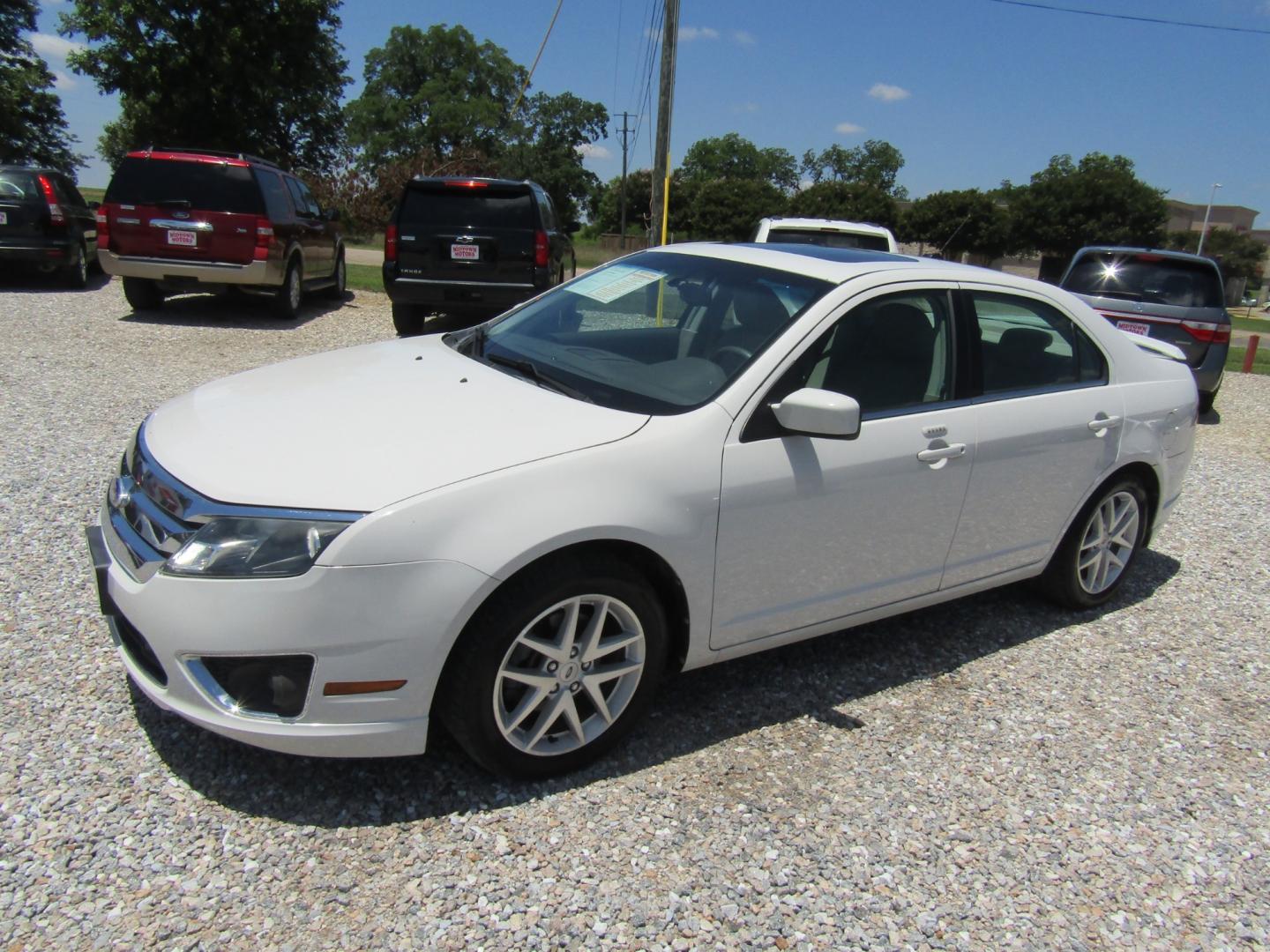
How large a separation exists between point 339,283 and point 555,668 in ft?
42.0

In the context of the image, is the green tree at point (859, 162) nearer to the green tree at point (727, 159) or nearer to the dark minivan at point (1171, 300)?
the green tree at point (727, 159)

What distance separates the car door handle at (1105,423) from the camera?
403 centimetres

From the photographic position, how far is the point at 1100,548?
14.5 feet

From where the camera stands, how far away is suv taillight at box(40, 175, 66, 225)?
39.2 ft

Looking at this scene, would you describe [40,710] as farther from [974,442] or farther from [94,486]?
[974,442]

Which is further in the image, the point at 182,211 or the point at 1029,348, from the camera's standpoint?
the point at 182,211

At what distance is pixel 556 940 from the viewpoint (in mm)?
2250

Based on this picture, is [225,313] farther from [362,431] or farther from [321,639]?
[321,639]

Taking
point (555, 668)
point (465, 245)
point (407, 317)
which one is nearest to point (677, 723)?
point (555, 668)

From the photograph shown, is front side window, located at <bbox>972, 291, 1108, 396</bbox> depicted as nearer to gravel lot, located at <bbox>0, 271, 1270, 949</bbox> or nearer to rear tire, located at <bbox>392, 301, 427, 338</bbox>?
gravel lot, located at <bbox>0, 271, 1270, 949</bbox>

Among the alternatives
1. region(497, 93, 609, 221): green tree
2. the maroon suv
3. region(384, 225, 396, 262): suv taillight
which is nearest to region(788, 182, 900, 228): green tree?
region(497, 93, 609, 221): green tree

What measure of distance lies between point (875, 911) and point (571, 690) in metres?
1.04

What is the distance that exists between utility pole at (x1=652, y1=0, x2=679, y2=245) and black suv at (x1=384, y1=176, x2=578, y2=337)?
347cm

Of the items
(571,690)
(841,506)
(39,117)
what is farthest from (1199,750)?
(39,117)
